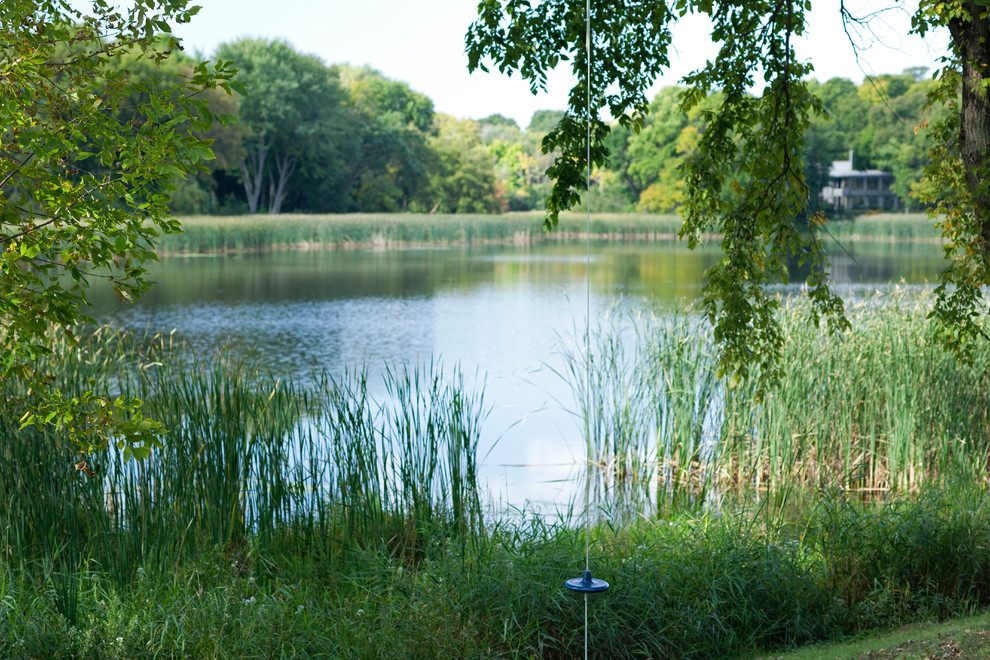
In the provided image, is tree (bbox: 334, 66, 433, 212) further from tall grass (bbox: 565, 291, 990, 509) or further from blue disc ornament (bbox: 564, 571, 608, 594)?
blue disc ornament (bbox: 564, 571, 608, 594)

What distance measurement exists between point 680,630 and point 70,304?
3.02 metres

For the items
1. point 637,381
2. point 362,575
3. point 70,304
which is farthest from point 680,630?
point 637,381

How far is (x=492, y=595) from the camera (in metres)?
4.41

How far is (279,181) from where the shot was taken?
52.5 m

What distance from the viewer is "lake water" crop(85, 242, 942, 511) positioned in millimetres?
9992

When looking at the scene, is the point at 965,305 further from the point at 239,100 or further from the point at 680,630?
the point at 239,100

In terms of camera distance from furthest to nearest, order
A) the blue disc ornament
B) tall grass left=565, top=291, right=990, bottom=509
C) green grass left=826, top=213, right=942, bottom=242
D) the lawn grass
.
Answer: green grass left=826, top=213, right=942, bottom=242, tall grass left=565, top=291, right=990, bottom=509, the lawn grass, the blue disc ornament

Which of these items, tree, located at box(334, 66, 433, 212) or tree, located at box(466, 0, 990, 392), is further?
tree, located at box(334, 66, 433, 212)

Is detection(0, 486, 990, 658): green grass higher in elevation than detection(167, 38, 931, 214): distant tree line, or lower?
lower

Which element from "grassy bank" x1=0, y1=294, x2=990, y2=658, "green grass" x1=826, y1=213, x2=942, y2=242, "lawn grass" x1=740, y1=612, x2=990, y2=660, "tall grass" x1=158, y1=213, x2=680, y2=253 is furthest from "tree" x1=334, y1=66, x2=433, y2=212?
"lawn grass" x1=740, y1=612, x2=990, y2=660

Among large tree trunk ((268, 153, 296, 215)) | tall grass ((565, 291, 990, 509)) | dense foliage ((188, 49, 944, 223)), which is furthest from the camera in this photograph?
large tree trunk ((268, 153, 296, 215))

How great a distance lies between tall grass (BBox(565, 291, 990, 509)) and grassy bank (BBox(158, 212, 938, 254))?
2477 cm

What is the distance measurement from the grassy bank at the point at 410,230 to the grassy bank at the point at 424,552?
84.6ft

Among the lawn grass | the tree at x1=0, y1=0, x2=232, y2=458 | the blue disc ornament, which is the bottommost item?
the lawn grass
